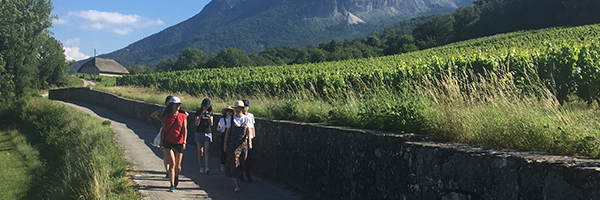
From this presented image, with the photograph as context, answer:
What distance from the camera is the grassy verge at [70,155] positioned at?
32.0ft

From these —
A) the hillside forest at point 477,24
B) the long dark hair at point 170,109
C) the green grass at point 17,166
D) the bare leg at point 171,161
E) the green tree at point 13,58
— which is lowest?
the green grass at point 17,166

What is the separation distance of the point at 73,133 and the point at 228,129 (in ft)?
51.4

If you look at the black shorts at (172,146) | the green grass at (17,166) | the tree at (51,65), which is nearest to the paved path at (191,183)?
the black shorts at (172,146)

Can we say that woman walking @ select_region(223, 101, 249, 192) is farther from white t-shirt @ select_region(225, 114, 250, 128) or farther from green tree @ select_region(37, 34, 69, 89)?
green tree @ select_region(37, 34, 69, 89)

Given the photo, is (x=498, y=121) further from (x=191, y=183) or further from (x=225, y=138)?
(x=191, y=183)

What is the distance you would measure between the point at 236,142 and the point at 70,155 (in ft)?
33.0

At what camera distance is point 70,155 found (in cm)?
1722

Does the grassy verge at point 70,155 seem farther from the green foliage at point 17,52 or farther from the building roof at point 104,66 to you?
the building roof at point 104,66

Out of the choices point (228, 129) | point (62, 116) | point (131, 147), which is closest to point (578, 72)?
point (228, 129)

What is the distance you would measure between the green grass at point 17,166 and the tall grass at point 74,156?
1.87ft

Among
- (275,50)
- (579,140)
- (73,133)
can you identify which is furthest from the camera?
(275,50)

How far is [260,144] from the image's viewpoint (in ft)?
39.2

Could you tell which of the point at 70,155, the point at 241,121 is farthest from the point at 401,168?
the point at 70,155

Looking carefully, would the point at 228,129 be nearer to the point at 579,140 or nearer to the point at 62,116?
the point at 579,140
